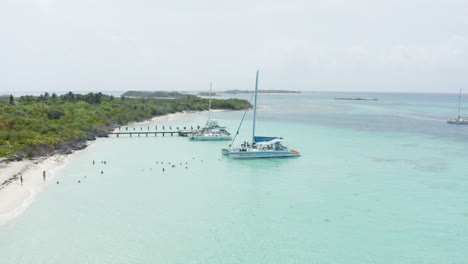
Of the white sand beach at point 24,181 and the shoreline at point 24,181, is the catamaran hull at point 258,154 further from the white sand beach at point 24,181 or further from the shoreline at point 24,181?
the white sand beach at point 24,181

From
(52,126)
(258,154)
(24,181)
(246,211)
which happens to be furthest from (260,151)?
(52,126)

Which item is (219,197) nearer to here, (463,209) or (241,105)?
(463,209)

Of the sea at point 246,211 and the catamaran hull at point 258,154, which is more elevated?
the catamaran hull at point 258,154

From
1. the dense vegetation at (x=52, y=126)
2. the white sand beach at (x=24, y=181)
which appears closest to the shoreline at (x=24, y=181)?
the white sand beach at (x=24, y=181)

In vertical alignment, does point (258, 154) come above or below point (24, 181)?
above

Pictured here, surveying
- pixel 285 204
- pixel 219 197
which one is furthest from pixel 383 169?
pixel 219 197

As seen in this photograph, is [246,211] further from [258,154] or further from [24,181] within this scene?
[24,181]

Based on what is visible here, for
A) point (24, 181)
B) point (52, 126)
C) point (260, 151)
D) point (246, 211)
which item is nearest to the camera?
point (246, 211)
